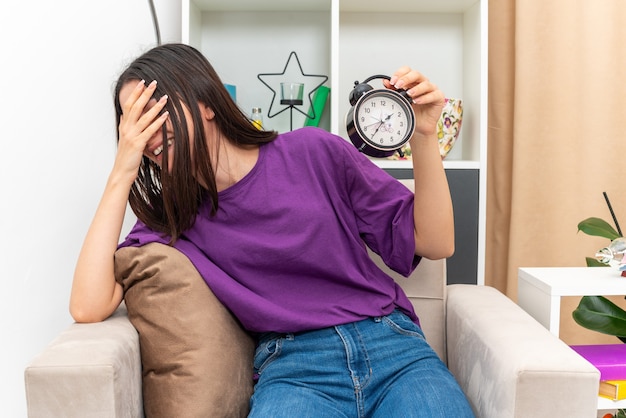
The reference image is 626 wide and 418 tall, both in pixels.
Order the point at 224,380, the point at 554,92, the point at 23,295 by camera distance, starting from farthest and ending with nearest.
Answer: the point at 554,92 → the point at 23,295 → the point at 224,380

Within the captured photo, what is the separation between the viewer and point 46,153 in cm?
130

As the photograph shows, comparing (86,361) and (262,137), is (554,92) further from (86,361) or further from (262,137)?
(86,361)

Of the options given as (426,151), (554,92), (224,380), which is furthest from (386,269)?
(554,92)

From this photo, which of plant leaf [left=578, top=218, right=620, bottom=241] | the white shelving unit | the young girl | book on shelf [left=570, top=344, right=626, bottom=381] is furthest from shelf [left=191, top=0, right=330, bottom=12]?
book on shelf [left=570, top=344, right=626, bottom=381]

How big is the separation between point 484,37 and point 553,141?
41cm

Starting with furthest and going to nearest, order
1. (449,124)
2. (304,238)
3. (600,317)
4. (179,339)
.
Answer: (449,124) < (600,317) < (304,238) < (179,339)

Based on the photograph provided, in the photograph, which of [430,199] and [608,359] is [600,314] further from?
[430,199]

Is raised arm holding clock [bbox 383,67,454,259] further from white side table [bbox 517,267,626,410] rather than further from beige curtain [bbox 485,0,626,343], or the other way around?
beige curtain [bbox 485,0,626,343]

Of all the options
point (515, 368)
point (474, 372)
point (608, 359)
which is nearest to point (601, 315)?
point (608, 359)

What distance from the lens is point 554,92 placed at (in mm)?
2100

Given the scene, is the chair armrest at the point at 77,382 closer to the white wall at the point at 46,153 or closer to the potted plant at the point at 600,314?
the white wall at the point at 46,153

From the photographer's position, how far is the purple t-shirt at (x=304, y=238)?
3.90 feet

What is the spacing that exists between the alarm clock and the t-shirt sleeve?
99 millimetres

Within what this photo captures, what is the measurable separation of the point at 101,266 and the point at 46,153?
11.6 inches
